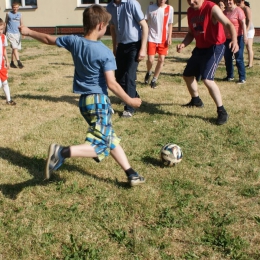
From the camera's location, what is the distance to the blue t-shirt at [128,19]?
19.3 feet

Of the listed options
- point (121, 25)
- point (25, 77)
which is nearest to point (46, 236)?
point (121, 25)

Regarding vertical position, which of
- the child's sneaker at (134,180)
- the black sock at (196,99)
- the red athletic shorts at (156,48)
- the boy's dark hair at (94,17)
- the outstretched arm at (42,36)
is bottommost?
the child's sneaker at (134,180)

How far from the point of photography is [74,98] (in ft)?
24.3

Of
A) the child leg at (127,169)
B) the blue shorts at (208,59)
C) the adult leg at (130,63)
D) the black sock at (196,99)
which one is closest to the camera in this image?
the child leg at (127,169)

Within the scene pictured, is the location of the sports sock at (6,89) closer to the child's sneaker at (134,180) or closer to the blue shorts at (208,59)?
the blue shorts at (208,59)

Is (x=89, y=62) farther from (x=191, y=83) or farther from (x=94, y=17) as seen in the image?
(x=191, y=83)

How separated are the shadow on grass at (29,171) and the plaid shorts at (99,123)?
0.48 m

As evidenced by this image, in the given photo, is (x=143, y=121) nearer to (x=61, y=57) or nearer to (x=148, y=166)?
(x=148, y=166)

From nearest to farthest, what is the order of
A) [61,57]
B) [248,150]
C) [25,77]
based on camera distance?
[248,150]
[25,77]
[61,57]

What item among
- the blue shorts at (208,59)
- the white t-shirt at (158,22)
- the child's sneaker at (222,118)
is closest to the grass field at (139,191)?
the child's sneaker at (222,118)

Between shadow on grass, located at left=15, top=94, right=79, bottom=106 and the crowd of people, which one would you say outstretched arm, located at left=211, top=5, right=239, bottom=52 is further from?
shadow on grass, located at left=15, top=94, right=79, bottom=106

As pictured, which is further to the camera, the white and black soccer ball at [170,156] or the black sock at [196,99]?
the black sock at [196,99]

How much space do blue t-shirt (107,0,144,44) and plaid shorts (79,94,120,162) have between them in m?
2.62

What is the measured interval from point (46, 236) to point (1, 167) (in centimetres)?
153
